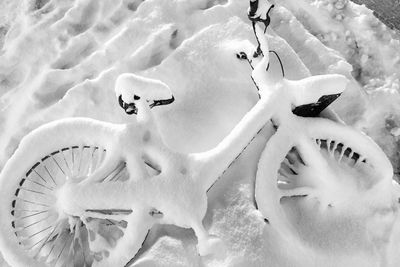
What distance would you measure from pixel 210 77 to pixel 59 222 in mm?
726

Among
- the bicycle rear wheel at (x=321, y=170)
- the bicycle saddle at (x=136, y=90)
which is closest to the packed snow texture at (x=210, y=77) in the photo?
the bicycle rear wheel at (x=321, y=170)

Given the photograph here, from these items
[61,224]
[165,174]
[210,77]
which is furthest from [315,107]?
[61,224]

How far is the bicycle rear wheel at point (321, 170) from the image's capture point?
151cm

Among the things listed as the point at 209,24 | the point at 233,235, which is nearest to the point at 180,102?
the point at 209,24

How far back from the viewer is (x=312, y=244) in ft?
4.98

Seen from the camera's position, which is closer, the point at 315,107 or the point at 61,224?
the point at 61,224

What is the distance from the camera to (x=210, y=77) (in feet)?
5.88

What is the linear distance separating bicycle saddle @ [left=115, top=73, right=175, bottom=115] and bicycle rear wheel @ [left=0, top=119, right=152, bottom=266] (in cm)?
11

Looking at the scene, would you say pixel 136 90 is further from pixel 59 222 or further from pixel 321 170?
pixel 321 170

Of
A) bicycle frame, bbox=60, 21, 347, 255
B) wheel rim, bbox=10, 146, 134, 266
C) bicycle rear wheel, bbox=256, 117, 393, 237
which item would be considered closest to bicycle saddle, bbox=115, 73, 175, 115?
bicycle frame, bbox=60, 21, 347, 255

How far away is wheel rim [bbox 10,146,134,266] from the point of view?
144 centimetres

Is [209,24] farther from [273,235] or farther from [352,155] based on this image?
[273,235]

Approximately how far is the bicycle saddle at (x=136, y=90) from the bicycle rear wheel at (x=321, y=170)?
366 mm

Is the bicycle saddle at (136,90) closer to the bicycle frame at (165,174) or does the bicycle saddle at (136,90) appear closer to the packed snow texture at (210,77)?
the bicycle frame at (165,174)
